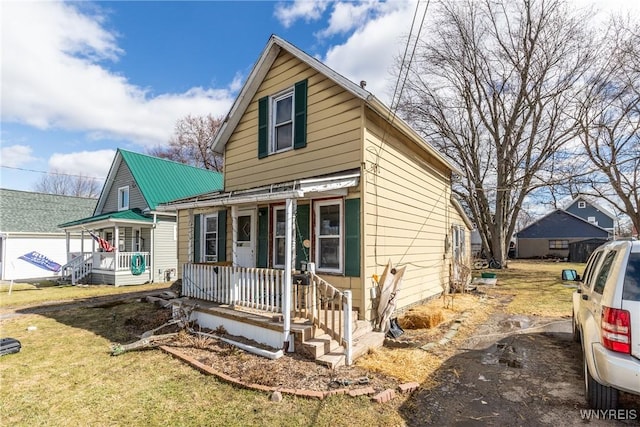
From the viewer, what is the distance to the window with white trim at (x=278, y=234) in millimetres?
8836

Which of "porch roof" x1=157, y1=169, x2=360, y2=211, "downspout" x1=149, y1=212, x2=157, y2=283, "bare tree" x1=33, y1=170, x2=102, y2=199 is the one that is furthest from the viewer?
"bare tree" x1=33, y1=170, x2=102, y2=199

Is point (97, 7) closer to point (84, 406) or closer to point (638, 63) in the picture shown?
point (84, 406)

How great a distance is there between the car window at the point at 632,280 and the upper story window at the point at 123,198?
2179cm

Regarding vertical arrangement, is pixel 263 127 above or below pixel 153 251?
above

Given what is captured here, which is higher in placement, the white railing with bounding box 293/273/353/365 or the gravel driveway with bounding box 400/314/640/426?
the white railing with bounding box 293/273/353/365

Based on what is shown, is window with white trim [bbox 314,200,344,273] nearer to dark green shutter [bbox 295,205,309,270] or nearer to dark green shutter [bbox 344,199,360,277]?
dark green shutter [bbox 344,199,360,277]

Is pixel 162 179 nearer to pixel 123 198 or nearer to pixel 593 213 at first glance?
pixel 123 198

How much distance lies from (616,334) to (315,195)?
5572 millimetres

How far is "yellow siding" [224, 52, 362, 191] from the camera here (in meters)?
7.55

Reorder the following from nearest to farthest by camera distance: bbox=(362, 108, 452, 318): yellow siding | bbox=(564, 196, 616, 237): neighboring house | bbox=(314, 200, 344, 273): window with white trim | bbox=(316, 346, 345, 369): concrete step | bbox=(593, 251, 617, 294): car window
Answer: bbox=(593, 251, 617, 294): car window → bbox=(316, 346, 345, 369): concrete step → bbox=(362, 108, 452, 318): yellow siding → bbox=(314, 200, 344, 273): window with white trim → bbox=(564, 196, 616, 237): neighboring house

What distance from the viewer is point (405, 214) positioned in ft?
29.8

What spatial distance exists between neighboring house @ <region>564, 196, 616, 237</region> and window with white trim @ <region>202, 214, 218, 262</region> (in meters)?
50.2

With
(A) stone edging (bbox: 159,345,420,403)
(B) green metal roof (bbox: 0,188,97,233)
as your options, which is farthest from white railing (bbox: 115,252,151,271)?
(A) stone edging (bbox: 159,345,420,403)

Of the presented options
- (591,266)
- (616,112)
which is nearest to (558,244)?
(616,112)
